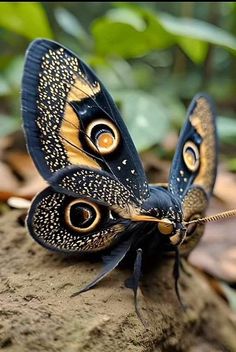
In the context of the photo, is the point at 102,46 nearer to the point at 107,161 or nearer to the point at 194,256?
the point at 194,256

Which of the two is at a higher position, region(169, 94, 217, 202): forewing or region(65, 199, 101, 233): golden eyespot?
region(169, 94, 217, 202): forewing

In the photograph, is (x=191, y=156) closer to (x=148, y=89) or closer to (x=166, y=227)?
(x=166, y=227)

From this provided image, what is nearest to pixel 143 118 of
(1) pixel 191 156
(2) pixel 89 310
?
(1) pixel 191 156

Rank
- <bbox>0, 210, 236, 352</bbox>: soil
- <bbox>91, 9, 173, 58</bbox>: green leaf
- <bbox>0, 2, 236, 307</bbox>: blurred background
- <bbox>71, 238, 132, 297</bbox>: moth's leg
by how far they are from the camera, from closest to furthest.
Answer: <bbox>0, 210, 236, 352</bbox>: soil
<bbox>71, 238, 132, 297</bbox>: moth's leg
<bbox>0, 2, 236, 307</bbox>: blurred background
<bbox>91, 9, 173, 58</bbox>: green leaf

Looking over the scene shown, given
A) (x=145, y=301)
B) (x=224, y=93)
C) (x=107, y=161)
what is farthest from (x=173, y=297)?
(x=224, y=93)

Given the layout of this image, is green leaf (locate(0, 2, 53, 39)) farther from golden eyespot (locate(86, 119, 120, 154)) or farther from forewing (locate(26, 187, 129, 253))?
forewing (locate(26, 187, 129, 253))

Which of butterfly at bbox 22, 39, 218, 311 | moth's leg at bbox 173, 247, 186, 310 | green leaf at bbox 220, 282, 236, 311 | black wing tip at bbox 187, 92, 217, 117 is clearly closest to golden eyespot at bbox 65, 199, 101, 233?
butterfly at bbox 22, 39, 218, 311

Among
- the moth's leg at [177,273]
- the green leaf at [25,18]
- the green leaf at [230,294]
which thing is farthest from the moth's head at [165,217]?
the green leaf at [25,18]
